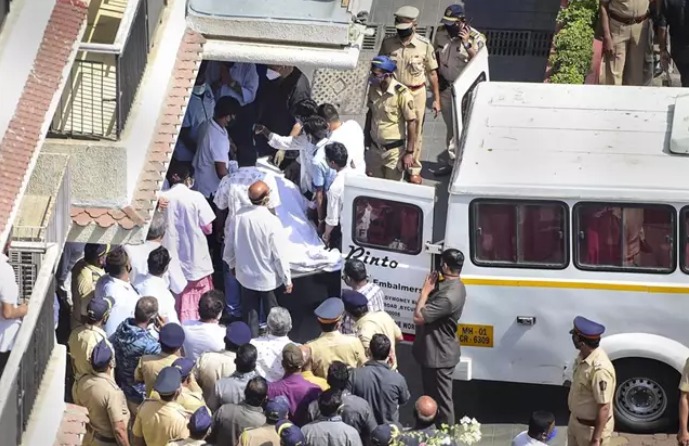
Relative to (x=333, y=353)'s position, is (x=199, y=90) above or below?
above

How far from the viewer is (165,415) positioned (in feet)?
41.7

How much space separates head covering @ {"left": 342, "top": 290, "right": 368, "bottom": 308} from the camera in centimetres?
1423

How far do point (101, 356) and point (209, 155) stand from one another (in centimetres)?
435

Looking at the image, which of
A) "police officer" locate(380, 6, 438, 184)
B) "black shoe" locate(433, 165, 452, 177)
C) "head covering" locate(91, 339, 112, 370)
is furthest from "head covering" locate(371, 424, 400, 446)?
"black shoe" locate(433, 165, 452, 177)

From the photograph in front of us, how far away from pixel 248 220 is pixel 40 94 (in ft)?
13.2

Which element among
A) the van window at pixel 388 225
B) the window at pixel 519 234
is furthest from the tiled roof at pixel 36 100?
the window at pixel 519 234

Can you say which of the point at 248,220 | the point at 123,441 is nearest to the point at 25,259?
the point at 123,441

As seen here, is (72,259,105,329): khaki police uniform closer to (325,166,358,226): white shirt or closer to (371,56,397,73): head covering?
(325,166,358,226): white shirt

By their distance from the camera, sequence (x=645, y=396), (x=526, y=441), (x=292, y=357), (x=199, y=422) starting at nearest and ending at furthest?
(x=199, y=422), (x=526, y=441), (x=292, y=357), (x=645, y=396)

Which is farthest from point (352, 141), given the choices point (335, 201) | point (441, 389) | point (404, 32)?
point (441, 389)

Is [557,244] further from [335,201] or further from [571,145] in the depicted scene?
[335,201]

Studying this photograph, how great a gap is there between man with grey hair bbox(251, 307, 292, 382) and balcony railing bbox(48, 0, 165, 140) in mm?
1899

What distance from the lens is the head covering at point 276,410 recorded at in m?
12.6

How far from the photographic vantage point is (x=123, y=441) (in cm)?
1312
